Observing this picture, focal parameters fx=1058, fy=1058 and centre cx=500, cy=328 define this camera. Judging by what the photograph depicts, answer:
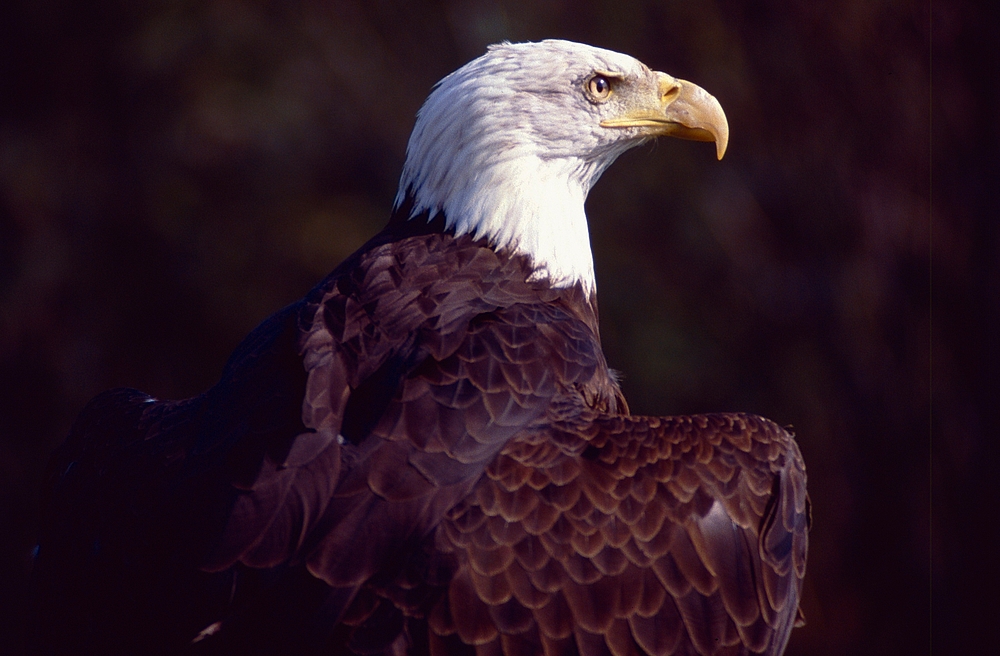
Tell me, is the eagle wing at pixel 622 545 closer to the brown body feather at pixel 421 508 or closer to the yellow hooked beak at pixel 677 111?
the brown body feather at pixel 421 508

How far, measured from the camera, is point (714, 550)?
2238 millimetres

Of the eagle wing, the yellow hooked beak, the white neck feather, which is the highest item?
the yellow hooked beak

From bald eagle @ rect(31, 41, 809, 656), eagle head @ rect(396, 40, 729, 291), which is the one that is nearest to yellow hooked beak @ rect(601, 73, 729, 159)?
eagle head @ rect(396, 40, 729, 291)

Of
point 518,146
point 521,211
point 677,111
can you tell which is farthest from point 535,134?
point 677,111

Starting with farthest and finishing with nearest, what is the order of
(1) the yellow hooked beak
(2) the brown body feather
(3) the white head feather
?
(1) the yellow hooked beak, (3) the white head feather, (2) the brown body feather

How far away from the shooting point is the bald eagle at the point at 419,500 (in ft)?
6.68

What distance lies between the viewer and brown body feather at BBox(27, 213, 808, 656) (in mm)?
2033

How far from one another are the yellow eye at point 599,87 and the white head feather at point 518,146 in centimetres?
2

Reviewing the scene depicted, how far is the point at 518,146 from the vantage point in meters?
2.85

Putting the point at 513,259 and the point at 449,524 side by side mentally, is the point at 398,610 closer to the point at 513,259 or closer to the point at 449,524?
the point at 449,524

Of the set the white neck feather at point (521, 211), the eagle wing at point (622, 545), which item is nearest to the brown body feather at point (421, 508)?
the eagle wing at point (622, 545)

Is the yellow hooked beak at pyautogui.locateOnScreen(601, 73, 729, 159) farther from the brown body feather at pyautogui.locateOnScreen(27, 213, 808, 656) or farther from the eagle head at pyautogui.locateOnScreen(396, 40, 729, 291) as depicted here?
the brown body feather at pyautogui.locateOnScreen(27, 213, 808, 656)

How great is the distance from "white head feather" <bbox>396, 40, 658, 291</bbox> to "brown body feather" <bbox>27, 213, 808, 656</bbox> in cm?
33

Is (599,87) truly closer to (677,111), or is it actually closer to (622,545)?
(677,111)
